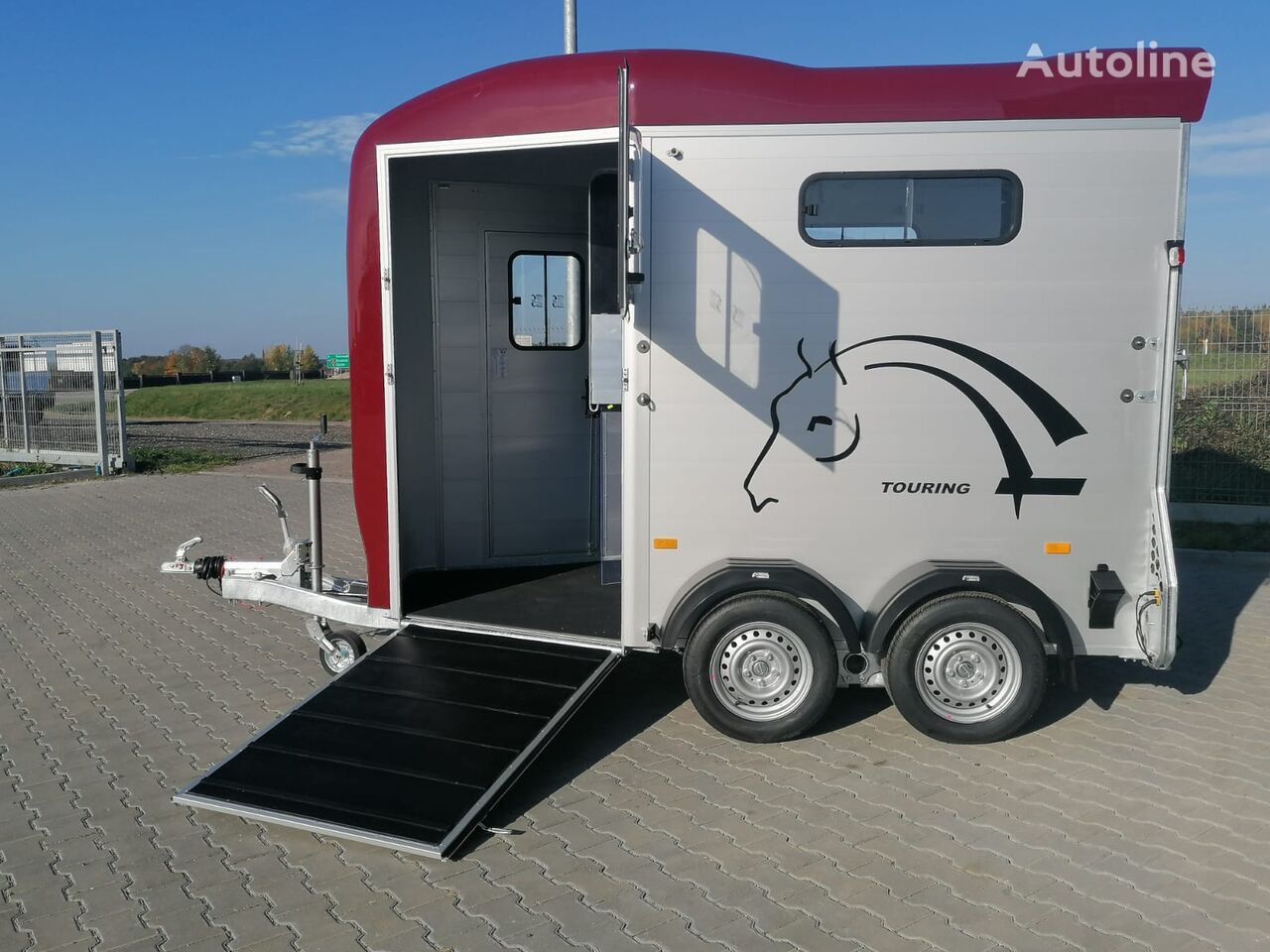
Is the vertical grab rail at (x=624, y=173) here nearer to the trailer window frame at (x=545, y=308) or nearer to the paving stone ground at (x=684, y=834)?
the paving stone ground at (x=684, y=834)

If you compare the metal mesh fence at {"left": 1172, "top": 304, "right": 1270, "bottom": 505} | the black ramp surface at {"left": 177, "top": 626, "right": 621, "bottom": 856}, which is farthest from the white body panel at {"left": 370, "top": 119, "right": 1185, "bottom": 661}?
the metal mesh fence at {"left": 1172, "top": 304, "right": 1270, "bottom": 505}

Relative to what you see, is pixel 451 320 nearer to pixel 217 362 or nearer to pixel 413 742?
pixel 413 742

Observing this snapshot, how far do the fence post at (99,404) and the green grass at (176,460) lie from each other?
655 mm

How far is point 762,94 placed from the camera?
4406mm

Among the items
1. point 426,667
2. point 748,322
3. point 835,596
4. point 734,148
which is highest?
point 734,148

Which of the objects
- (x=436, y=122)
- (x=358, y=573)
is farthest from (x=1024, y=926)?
(x=358, y=573)

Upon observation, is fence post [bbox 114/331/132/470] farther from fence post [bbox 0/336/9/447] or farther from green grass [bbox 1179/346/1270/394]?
green grass [bbox 1179/346/1270/394]

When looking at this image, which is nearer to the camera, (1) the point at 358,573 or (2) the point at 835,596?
(2) the point at 835,596

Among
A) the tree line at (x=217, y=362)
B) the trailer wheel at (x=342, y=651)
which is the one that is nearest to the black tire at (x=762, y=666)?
the trailer wheel at (x=342, y=651)

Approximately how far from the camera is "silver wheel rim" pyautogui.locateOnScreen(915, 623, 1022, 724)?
448 centimetres

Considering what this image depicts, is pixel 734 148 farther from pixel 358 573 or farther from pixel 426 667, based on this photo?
pixel 358 573

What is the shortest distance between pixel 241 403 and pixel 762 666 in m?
31.0

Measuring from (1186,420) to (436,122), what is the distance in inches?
350

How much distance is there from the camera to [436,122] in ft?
15.8
